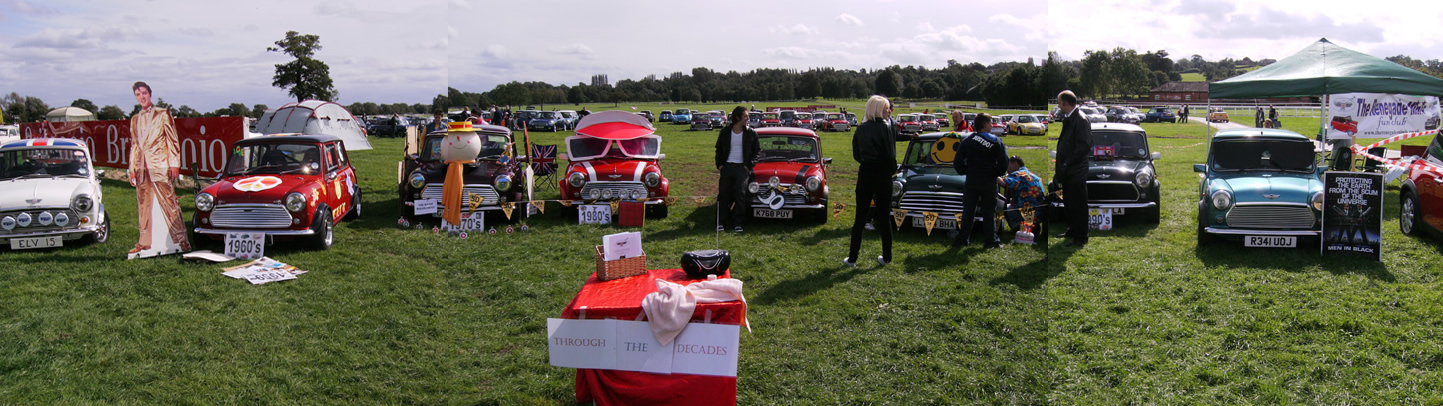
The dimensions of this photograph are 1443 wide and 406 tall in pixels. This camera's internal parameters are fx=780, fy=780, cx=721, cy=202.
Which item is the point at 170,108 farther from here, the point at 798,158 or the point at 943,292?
the point at 943,292

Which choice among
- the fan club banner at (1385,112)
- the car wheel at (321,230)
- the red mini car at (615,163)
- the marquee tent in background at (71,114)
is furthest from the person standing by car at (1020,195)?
the marquee tent in background at (71,114)

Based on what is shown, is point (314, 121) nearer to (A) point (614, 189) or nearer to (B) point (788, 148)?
(A) point (614, 189)

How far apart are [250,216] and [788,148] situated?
6649 millimetres

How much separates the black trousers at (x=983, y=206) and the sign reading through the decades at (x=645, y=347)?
17.3 ft

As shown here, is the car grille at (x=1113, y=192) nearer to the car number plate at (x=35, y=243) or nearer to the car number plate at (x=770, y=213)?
the car number plate at (x=770, y=213)

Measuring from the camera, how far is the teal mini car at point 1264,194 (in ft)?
26.0

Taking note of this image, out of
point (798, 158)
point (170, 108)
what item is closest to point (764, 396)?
point (798, 158)

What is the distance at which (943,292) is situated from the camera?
257 inches

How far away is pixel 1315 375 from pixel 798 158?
22.9 feet

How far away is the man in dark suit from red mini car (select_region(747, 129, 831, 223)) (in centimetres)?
301

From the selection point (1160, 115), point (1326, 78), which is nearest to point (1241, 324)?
point (1326, 78)

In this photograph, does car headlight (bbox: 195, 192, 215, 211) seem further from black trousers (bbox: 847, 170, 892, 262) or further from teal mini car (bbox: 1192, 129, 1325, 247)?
teal mini car (bbox: 1192, 129, 1325, 247)

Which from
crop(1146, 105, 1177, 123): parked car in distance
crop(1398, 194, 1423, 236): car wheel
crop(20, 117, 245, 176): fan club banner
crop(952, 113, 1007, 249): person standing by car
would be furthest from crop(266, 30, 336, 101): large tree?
crop(1146, 105, 1177, 123): parked car in distance

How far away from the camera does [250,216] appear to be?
849 centimetres
